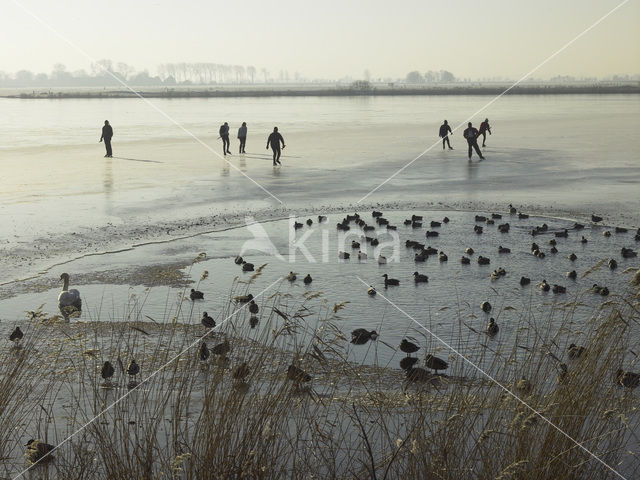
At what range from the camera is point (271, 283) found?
452 inches

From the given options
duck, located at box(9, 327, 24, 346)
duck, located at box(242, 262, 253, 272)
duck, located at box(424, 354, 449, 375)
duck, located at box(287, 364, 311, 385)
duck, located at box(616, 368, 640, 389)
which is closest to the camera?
duck, located at box(287, 364, 311, 385)

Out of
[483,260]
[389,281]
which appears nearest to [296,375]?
[389,281]

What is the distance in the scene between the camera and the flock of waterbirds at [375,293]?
558 centimetres

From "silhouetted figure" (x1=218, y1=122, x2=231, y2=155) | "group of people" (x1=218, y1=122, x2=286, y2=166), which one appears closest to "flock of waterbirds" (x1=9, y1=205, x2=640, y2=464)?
"group of people" (x1=218, y1=122, x2=286, y2=166)

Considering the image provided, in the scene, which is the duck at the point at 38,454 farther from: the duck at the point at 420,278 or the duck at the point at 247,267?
the duck at the point at 420,278

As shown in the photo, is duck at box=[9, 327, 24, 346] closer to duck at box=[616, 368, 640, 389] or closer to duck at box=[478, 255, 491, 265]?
duck at box=[616, 368, 640, 389]

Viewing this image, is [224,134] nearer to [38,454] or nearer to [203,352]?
[203,352]

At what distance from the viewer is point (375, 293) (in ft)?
35.7

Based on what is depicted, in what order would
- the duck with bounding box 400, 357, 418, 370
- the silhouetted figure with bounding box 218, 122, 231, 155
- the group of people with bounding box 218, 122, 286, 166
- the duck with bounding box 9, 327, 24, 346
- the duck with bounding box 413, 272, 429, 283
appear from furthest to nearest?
the silhouetted figure with bounding box 218, 122, 231, 155 < the group of people with bounding box 218, 122, 286, 166 < the duck with bounding box 413, 272, 429, 283 < the duck with bounding box 9, 327, 24, 346 < the duck with bounding box 400, 357, 418, 370

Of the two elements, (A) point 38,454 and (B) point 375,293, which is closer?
(A) point 38,454

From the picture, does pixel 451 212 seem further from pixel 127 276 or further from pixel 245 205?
pixel 127 276

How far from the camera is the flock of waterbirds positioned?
5582mm

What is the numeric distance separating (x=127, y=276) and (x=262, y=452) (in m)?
7.86

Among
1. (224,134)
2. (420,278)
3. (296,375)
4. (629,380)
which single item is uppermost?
(224,134)
